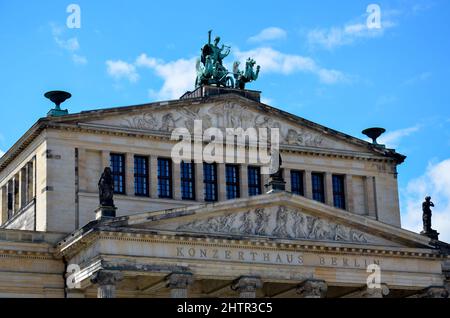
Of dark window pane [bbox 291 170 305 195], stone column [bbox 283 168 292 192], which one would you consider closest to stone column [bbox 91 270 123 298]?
stone column [bbox 283 168 292 192]

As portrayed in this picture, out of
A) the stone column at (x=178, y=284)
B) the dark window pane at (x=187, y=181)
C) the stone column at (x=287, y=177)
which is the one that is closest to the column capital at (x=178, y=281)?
the stone column at (x=178, y=284)

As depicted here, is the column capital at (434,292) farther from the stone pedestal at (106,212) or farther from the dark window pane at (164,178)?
the stone pedestal at (106,212)

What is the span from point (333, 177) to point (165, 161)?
8.59 m

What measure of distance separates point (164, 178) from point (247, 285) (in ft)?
24.2

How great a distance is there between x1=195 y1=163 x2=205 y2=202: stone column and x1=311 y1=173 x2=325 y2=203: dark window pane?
5822 millimetres

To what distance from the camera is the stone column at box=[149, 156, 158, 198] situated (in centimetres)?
4397

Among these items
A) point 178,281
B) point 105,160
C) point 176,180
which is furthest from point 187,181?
point 178,281

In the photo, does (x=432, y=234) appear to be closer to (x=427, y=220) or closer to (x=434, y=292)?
(x=427, y=220)

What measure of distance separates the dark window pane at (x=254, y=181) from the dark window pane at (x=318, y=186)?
2850mm

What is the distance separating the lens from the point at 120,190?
43531 millimetres

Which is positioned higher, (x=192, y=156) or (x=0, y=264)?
(x=192, y=156)

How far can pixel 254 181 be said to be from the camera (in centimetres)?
4662
